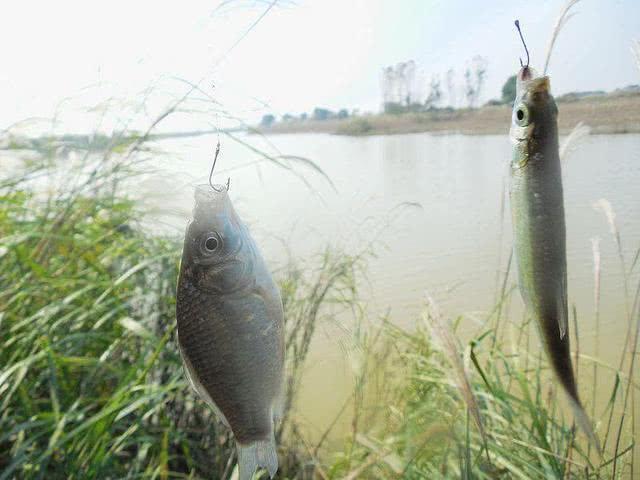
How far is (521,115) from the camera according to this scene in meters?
0.49

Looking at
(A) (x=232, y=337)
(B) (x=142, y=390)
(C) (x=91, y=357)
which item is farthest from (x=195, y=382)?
(C) (x=91, y=357)

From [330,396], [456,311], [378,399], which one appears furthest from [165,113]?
[456,311]

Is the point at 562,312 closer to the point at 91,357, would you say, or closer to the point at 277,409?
the point at 277,409

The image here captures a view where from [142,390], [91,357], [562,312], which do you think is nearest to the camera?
[562,312]

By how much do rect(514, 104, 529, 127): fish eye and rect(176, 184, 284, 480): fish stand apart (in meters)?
0.29

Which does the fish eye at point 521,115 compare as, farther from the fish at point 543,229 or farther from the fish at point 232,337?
the fish at point 232,337

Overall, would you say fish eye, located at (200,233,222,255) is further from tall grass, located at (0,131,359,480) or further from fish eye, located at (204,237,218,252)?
tall grass, located at (0,131,359,480)

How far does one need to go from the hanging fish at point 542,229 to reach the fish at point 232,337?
0.24 meters

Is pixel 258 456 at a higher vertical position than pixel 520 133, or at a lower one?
lower

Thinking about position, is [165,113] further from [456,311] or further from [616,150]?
[616,150]

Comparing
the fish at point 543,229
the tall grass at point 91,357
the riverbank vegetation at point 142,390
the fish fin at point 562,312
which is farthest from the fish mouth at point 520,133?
the tall grass at point 91,357

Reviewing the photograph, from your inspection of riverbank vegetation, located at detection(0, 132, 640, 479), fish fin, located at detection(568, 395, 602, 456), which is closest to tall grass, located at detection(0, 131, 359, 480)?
riverbank vegetation, located at detection(0, 132, 640, 479)

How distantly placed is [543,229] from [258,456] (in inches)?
14.1

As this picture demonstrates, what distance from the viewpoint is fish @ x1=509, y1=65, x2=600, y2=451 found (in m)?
0.45
